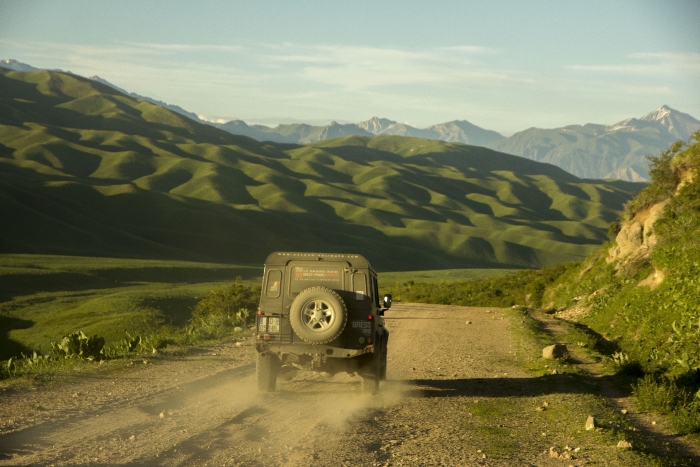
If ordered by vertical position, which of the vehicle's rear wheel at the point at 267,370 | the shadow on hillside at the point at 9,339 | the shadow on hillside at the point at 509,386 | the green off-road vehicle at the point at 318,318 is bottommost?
the shadow on hillside at the point at 9,339

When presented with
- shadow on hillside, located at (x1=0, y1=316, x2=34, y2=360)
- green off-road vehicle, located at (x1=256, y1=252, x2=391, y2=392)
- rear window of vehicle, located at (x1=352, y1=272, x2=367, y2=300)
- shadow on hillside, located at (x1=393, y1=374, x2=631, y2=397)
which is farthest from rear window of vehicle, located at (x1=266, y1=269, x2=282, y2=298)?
shadow on hillside, located at (x1=0, y1=316, x2=34, y2=360)

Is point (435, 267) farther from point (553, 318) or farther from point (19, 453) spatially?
point (19, 453)

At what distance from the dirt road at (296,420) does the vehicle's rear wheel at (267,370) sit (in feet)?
0.88

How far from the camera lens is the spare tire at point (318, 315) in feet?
41.1

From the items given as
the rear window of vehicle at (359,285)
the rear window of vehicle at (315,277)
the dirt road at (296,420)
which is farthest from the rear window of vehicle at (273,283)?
the dirt road at (296,420)

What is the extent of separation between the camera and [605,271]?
3250 cm

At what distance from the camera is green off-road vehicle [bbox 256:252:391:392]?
12586 mm

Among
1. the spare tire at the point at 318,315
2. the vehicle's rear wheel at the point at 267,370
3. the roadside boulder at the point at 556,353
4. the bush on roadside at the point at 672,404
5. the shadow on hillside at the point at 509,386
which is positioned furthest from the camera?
the roadside boulder at the point at 556,353

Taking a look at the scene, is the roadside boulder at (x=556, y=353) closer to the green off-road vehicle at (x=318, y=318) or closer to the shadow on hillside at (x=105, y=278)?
the green off-road vehicle at (x=318, y=318)

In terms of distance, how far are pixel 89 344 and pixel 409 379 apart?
7.98 metres

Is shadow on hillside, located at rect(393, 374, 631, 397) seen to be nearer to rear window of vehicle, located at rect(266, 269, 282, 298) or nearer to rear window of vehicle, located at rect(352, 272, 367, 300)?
rear window of vehicle, located at rect(352, 272, 367, 300)

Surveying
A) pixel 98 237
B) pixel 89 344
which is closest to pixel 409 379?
pixel 89 344

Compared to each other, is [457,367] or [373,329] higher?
[373,329]

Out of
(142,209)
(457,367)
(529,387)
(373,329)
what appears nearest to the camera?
(373,329)
